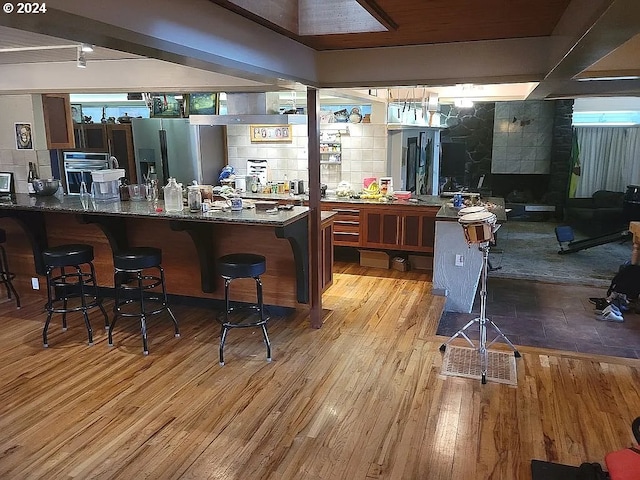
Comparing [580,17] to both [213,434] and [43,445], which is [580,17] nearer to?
[213,434]

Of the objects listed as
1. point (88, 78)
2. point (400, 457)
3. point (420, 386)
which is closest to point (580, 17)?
point (400, 457)

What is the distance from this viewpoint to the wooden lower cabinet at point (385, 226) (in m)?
6.02

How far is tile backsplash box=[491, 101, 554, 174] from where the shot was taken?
983cm

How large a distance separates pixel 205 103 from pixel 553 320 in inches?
174

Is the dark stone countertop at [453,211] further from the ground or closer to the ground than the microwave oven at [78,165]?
closer to the ground

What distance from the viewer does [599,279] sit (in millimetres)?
6066

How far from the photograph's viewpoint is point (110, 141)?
7.37m

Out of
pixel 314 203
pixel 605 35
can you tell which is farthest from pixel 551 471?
pixel 314 203

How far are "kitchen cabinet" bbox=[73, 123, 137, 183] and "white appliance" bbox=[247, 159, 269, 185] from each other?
178 centimetres

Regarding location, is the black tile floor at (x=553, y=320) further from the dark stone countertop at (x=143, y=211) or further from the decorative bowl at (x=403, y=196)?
the dark stone countertop at (x=143, y=211)

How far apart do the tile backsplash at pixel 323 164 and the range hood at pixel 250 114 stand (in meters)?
1.40

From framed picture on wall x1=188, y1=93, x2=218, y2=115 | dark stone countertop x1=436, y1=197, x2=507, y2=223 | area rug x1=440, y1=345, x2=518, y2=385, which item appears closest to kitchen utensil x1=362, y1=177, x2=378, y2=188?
dark stone countertop x1=436, y1=197, x2=507, y2=223

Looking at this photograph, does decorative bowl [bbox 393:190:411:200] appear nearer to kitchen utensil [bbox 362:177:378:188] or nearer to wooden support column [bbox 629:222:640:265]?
kitchen utensil [bbox 362:177:378:188]

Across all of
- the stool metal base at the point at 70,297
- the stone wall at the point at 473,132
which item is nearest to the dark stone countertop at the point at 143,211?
the stool metal base at the point at 70,297
